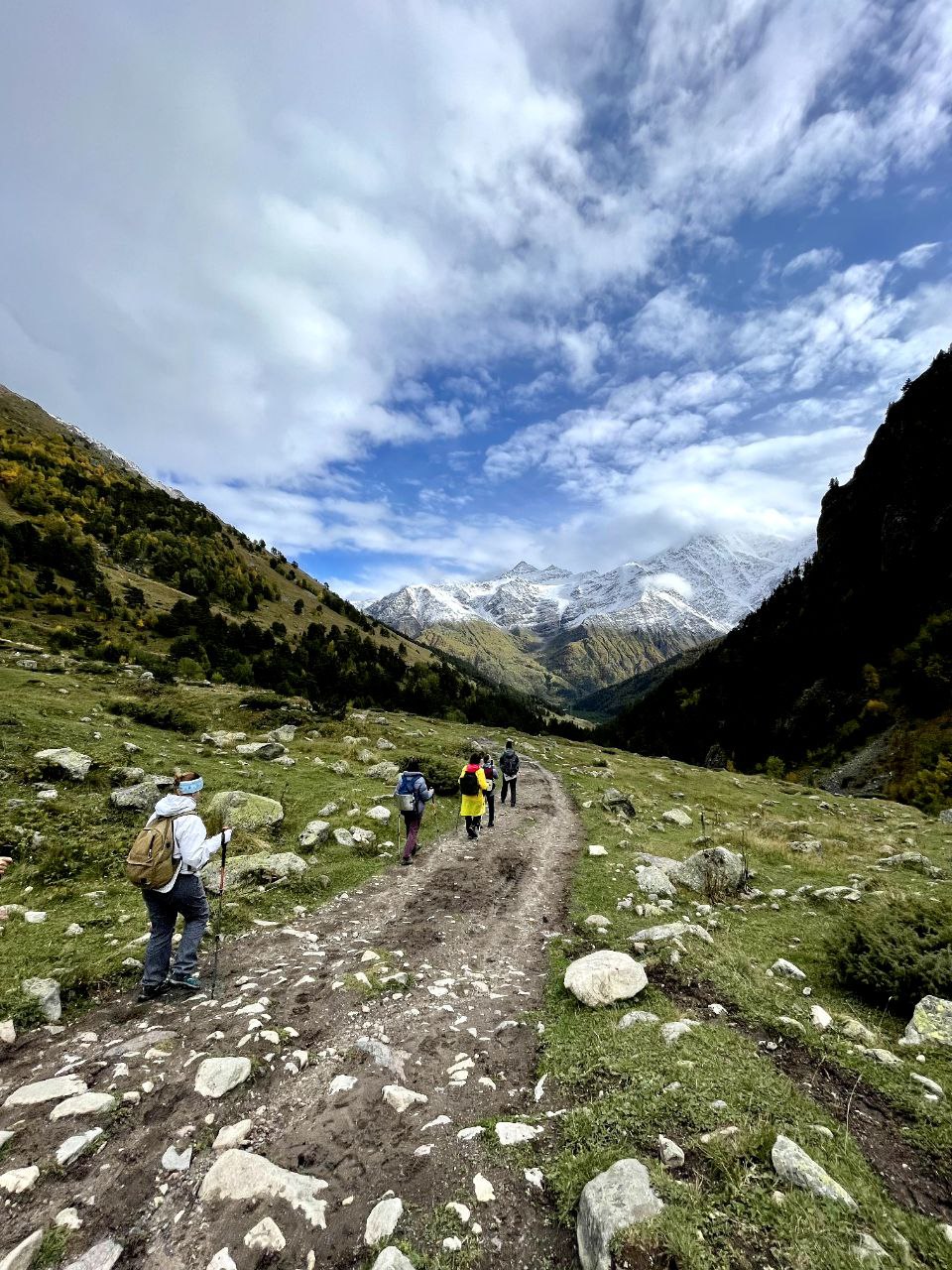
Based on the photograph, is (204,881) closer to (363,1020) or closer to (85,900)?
(85,900)

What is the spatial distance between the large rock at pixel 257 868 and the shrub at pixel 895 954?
12288mm

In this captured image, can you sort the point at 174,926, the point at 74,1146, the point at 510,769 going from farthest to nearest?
the point at 510,769
the point at 174,926
the point at 74,1146

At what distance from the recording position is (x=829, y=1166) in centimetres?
448

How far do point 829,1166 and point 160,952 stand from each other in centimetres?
908

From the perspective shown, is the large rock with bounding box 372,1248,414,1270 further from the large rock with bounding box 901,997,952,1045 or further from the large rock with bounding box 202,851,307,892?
the large rock with bounding box 202,851,307,892

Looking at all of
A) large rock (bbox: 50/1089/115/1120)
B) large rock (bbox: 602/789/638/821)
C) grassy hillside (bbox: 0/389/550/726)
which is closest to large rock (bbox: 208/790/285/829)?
large rock (bbox: 50/1089/115/1120)

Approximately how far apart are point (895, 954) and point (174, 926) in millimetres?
12013

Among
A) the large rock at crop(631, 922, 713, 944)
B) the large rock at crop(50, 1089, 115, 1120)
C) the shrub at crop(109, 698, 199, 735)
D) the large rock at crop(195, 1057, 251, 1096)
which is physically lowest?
the large rock at crop(195, 1057, 251, 1096)

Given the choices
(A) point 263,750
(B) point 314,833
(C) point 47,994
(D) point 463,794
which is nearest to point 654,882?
(D) point 463,794

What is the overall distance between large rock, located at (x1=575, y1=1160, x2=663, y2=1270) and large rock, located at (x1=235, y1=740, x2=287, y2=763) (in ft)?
A: 72.9

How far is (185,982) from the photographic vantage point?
828cm

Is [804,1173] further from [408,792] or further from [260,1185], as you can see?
[408,792]

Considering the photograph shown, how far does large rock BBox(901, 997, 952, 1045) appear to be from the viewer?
6809 millimetres

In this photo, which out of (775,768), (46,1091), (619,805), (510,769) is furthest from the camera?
(775,768)
